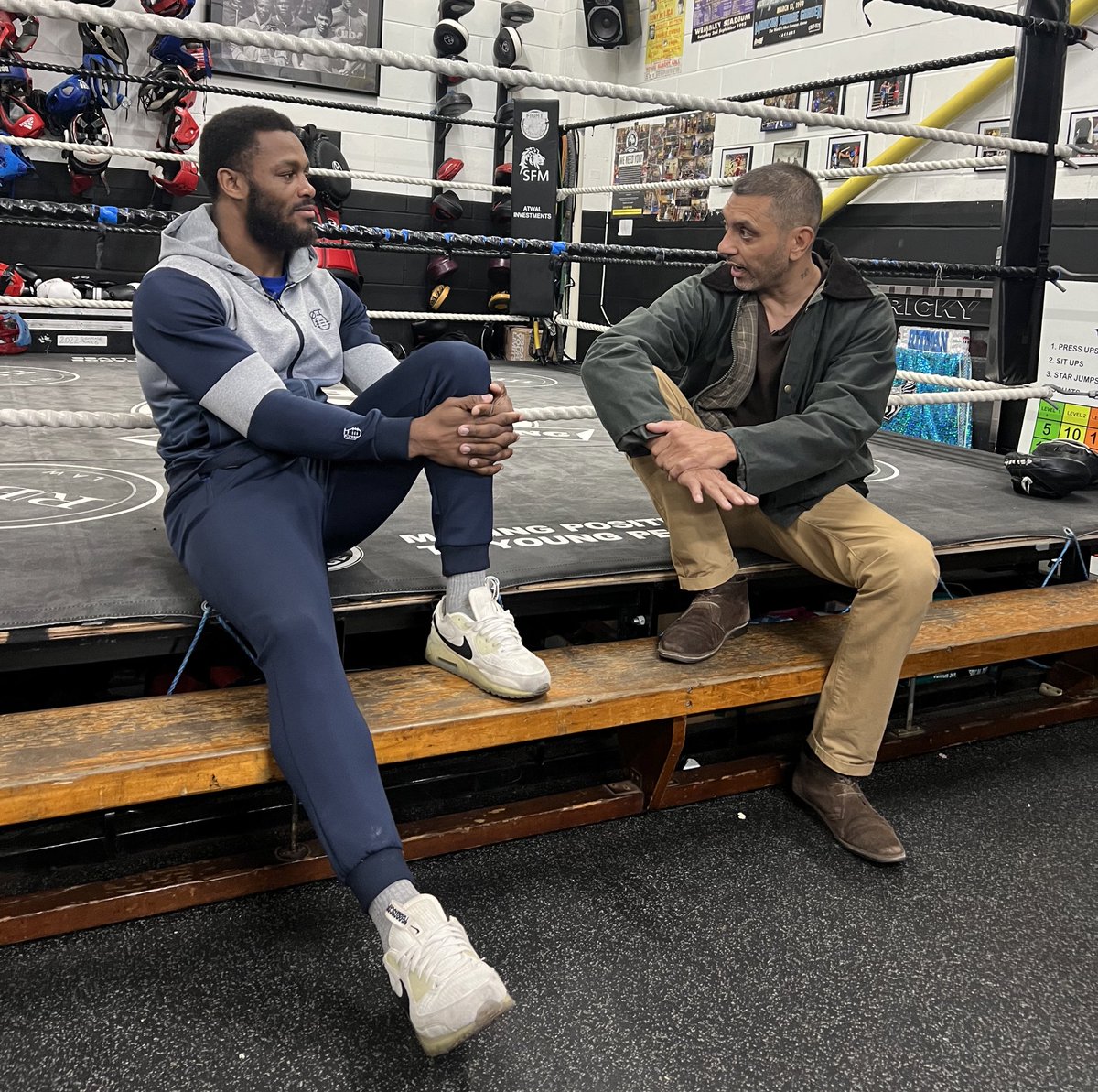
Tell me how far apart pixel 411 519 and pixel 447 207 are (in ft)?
13.2

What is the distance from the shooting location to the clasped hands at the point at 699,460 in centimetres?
148

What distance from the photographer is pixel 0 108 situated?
14.7 ft

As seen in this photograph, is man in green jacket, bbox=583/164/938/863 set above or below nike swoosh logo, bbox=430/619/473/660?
above

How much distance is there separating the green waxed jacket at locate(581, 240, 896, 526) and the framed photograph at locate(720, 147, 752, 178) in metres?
3.62

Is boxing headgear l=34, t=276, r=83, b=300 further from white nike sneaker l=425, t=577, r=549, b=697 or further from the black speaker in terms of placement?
white nike sneaker l=425, t=577, r=549, b=697

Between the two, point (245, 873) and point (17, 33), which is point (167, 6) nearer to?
point (17, 33)

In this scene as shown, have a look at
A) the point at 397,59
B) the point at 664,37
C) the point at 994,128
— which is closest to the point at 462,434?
the point at 397,59

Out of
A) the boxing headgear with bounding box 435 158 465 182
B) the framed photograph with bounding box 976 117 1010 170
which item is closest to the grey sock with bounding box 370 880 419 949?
the framed photograph with bounding box 976 117 1010 170

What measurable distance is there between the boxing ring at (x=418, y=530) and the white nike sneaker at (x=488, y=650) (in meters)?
0.10

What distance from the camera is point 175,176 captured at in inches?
191

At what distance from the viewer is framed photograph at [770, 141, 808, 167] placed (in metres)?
4.70

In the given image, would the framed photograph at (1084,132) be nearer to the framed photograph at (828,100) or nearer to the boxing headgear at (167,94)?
the framed photograph at (828,100)

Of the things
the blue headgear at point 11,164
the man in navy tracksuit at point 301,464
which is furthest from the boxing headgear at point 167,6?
the man in navy tracksuit at point 301,464

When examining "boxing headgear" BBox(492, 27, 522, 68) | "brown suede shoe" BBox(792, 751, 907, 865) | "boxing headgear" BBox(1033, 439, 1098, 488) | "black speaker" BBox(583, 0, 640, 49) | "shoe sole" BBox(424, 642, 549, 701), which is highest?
"black speaker" BBox(583, 0, 640, 49)
